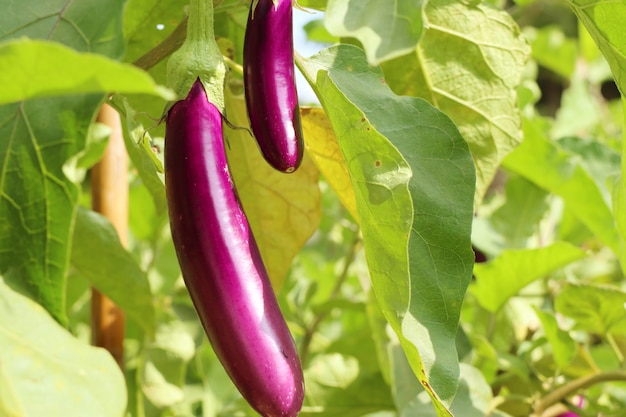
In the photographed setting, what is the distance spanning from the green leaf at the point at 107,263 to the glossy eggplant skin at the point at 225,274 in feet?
0.70

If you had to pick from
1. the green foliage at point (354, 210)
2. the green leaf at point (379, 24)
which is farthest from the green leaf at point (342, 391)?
the green leaf at point (379, 24)

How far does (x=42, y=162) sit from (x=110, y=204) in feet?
0.89

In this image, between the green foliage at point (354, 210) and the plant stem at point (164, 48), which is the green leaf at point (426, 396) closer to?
the green foliage at point (354, 210)

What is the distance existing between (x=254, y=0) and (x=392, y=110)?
97 mm

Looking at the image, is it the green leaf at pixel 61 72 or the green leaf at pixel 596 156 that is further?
the green leaf at pixel 596 156

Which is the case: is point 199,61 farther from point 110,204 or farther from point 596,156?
point 596,156

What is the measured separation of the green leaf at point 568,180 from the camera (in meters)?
0.77

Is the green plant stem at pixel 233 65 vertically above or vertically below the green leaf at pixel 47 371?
above

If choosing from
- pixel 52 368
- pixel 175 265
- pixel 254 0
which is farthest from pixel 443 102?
pixel 175 265

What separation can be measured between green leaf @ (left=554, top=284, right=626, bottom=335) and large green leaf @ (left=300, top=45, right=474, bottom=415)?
269mm

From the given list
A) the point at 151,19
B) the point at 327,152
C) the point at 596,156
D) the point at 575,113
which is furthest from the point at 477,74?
the point at 575,113

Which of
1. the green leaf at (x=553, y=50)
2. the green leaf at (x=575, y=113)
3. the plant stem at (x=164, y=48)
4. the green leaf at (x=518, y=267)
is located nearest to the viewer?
the plant stem at (x=164, y=48)

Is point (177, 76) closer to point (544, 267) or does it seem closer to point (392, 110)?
point (392, 110)

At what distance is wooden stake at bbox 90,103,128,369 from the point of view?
0.66 m
